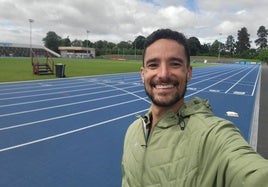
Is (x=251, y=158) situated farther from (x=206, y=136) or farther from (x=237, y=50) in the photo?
(x=237, y=50)

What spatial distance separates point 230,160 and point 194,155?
0.19 m

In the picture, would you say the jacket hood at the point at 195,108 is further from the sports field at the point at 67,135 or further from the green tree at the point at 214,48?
the green tree at the point at 214,48

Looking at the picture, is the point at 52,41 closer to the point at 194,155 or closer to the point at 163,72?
the point at 163,72

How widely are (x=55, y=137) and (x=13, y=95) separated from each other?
684 centimetres

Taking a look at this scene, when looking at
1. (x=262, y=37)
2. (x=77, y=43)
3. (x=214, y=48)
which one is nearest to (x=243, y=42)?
(x=262, y=37)

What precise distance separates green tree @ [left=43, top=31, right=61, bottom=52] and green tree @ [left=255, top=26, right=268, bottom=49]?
95.1m

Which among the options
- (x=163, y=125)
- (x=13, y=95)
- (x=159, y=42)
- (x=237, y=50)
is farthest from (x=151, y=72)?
(x=237, y=50)

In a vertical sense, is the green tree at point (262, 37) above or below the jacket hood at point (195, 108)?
above

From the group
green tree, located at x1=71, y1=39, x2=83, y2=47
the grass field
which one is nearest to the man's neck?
the grass field

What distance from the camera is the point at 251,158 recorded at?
114 centimetres

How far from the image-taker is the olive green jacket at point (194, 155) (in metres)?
1.12

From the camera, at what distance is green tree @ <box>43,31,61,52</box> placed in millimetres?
125875

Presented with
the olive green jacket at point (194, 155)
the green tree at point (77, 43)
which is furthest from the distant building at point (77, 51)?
the olive green jacket at point (194, 155)

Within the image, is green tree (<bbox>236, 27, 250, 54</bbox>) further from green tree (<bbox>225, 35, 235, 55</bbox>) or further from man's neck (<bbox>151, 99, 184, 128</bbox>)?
man's neck (<bbox>151, 99, 184, 128</bbox>)
